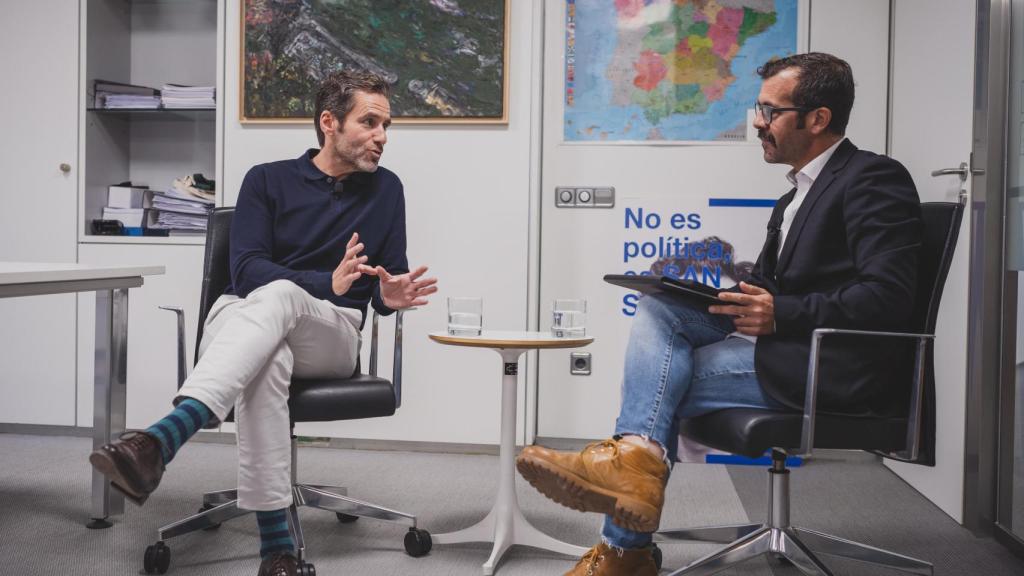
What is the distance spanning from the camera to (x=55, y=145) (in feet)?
11.8

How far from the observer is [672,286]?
167 cm

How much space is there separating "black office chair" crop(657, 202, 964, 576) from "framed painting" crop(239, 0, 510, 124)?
1.93 metres

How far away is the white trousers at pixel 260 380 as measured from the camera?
1.67 metres

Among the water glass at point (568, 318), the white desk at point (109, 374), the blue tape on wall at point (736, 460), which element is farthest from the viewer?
the blue tape on wall at point (736, 460)

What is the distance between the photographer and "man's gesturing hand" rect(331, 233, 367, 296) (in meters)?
2.08

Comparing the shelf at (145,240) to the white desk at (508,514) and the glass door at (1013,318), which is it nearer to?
the white desk at (508,514)

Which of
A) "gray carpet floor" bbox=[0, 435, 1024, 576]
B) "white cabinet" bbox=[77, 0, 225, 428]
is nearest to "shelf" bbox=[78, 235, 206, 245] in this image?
"white cabinet" bbox=[77, 0, 225, 428]

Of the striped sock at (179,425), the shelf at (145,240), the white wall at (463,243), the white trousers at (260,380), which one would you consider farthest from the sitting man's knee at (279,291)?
the shelf at (145,240)

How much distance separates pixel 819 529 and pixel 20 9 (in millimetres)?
3759

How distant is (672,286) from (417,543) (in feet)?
3.18

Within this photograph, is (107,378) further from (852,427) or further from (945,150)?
(945,150)

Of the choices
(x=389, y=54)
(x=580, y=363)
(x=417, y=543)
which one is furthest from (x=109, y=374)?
(x=580, y=363)

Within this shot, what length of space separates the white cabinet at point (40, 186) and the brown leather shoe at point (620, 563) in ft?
9.16

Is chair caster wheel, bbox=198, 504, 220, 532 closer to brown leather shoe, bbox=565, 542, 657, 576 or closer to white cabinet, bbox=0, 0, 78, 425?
brown leather shoe, bbox=565, 542, 657, 576
